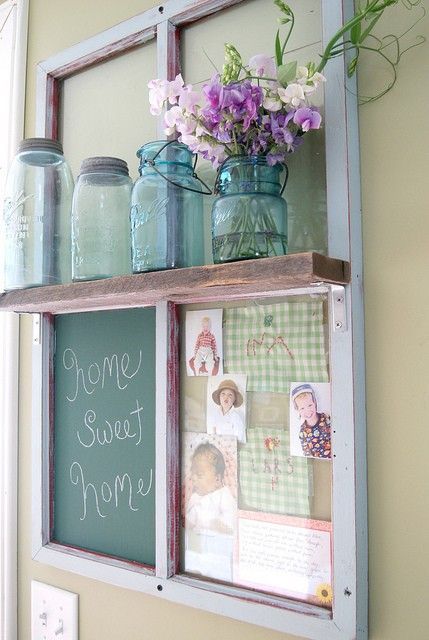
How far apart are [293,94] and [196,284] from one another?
294mm

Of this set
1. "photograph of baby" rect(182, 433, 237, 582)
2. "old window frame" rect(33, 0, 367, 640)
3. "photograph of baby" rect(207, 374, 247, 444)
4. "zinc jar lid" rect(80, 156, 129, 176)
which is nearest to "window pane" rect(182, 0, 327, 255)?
"old window frame" rect(33, 0, 367, 640)

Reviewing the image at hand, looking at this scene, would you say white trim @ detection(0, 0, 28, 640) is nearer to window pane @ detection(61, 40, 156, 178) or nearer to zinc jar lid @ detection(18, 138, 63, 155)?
window pane @ detection(61, 40, 156, 178)

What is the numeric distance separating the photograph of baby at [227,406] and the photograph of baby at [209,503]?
0.02 meters

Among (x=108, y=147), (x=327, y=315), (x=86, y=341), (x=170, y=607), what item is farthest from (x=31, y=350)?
(x=327, y=315)

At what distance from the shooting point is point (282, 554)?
102cm

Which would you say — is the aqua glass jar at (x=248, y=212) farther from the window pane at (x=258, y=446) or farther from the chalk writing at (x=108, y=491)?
the chalk writing at (x=108, y=491)

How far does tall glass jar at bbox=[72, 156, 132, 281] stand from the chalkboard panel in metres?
0.15

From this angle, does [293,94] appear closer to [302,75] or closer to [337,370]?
[302,75]

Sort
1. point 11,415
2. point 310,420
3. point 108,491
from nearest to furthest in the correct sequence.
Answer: point 310,420, point 108,491, point 11,415

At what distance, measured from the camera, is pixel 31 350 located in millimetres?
1426

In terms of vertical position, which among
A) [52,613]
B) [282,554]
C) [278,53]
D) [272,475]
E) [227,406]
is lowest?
[52,613]

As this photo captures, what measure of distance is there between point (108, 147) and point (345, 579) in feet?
3.00

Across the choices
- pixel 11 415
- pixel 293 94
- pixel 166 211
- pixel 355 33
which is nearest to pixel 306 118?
pixel 293 94

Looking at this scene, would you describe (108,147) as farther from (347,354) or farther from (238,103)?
(347,354)
